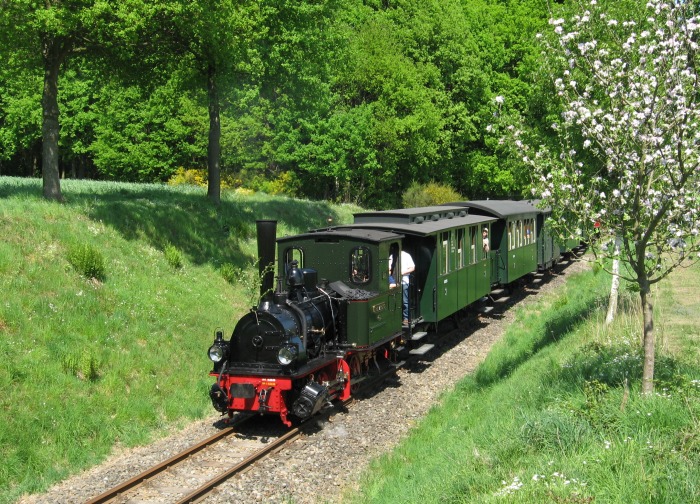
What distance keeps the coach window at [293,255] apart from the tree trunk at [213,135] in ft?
32.7

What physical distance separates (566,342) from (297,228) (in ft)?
48.4

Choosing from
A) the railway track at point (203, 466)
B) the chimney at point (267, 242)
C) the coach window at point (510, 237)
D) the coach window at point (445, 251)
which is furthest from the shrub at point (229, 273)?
the coach window at point (510, 237)

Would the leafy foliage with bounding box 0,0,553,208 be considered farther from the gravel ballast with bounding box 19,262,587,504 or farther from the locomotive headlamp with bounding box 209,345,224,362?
the locomotive headlamp with bounding box 209,345,224,362

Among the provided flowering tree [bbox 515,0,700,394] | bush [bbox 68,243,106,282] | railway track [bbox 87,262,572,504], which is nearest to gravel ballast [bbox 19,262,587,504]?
railway track [bbox 87,262,572,504]

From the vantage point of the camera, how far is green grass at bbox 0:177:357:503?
1037cm

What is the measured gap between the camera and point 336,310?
40.8ft

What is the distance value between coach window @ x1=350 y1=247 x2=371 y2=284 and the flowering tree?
4.25 meters

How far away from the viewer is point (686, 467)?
6539 mm

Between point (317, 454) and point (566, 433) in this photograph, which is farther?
point (317, 454)

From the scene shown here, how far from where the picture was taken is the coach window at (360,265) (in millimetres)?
12453

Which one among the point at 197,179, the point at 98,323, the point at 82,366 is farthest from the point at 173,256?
the point at 197,179

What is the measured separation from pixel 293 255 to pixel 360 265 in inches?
57.1

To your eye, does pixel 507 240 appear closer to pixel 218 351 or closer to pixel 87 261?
pixel 87 261

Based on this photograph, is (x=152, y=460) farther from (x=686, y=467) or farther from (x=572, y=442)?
(x=686, y=467)
